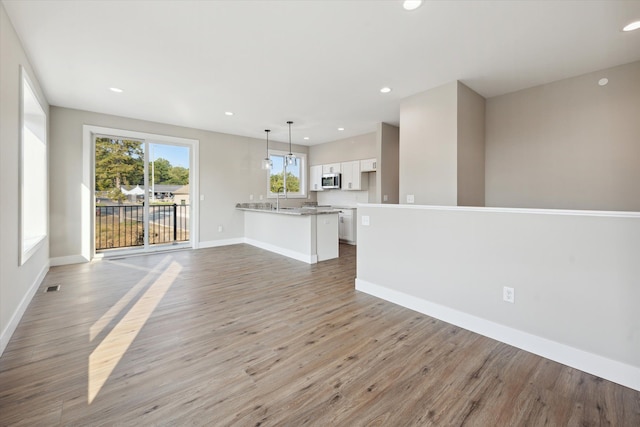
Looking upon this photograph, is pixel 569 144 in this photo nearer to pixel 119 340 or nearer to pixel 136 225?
pixel 119 340

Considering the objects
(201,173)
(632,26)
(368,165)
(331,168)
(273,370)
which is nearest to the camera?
(273,370)

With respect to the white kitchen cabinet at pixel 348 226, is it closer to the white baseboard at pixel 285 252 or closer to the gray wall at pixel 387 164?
the gray wall at pixel 387 164

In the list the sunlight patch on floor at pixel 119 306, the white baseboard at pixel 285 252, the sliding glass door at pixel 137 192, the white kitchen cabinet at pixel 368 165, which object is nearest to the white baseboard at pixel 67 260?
the sliding glass door at pixel 137 192

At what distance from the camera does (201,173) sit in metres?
6.14

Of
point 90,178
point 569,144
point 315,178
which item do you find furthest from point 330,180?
point 90,178

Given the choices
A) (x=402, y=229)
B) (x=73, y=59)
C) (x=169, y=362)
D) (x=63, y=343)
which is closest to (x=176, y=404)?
(x=169, y=362)

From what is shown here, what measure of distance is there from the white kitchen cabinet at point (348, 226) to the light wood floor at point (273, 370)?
3545 mm

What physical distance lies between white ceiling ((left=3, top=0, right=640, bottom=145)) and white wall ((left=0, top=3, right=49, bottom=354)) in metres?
0.29

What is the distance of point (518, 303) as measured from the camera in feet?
7.45

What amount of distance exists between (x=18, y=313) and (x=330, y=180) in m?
5.88

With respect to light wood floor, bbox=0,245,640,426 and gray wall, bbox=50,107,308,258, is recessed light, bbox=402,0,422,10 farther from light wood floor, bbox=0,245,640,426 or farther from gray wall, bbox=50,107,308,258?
gray wall, bbox=50,107,308,258

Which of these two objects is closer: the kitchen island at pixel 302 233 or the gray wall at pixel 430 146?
the gray wall at pixel 430 146

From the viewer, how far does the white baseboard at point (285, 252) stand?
4953mm

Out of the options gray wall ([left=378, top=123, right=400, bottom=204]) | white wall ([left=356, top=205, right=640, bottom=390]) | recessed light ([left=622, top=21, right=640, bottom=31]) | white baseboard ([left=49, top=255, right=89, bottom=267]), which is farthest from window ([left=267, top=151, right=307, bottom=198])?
recessed light ([left=622, top=21, right=640, bottom=31])
